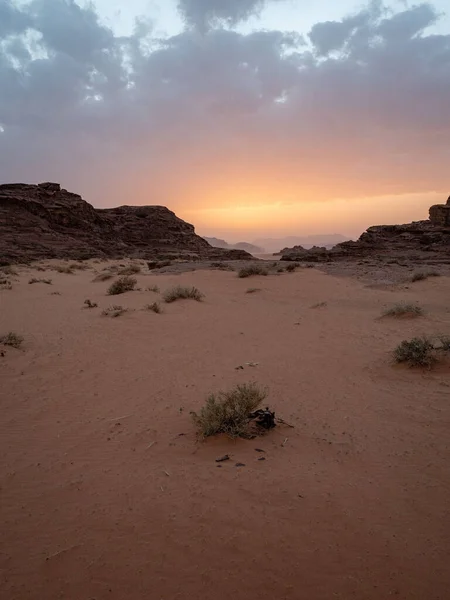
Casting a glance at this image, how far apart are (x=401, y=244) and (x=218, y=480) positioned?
4022 centimetres

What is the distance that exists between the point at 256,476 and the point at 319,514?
595 mm

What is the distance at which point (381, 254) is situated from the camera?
34938mm

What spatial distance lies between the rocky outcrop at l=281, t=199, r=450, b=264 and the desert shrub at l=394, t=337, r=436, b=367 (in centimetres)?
2689

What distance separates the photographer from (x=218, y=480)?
10.0ft

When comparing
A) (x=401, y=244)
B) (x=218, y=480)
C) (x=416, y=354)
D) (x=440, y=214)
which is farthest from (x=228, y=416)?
(x=440, y=214)

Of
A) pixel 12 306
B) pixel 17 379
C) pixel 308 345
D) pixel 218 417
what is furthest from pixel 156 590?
pixel 12 306

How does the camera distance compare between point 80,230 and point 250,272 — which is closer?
point 250,272

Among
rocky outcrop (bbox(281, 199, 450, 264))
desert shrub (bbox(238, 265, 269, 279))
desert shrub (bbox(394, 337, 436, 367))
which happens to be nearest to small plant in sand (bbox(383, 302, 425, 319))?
desert shrub (bbox(394, 337, 436, 367))

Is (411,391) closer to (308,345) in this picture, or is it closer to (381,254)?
(308,345)

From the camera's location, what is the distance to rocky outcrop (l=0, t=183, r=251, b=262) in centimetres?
3819

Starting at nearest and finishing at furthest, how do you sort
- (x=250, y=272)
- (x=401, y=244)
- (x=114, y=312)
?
(x=114, y=312)
(x=250, y=272)
(x=401, y=244)

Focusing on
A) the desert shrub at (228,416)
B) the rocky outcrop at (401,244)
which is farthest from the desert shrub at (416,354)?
the rocky outcrop at (401,244)

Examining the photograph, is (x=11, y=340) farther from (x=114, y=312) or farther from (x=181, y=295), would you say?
(x=181, y=295)

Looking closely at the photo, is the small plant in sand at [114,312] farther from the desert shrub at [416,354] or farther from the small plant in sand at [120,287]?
the desert shrub at [416,354]
